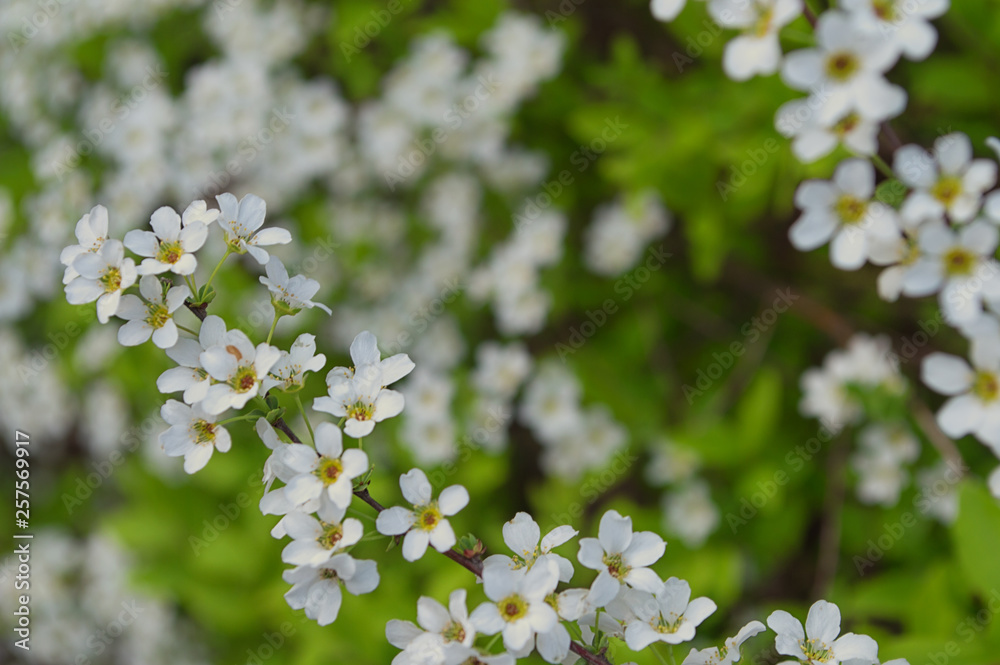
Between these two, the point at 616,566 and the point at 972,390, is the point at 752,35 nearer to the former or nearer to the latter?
the point at 972,390

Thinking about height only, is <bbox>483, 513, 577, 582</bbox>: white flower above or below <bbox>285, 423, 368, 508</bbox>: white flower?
below

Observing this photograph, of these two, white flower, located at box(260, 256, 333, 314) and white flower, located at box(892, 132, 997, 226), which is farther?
white flower, located at box(892, 132, 997, 226)

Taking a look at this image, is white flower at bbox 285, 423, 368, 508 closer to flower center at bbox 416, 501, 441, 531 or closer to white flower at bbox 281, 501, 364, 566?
white flower at bbox 281, 501, 364, 566

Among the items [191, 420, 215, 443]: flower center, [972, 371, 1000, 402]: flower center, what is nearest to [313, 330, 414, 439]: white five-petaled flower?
[191, 420, 215, 443]: flower center

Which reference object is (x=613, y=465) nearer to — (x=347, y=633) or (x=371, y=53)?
(x=347, y=633)

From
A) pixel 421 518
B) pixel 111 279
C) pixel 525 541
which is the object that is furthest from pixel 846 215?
pixel 111 279

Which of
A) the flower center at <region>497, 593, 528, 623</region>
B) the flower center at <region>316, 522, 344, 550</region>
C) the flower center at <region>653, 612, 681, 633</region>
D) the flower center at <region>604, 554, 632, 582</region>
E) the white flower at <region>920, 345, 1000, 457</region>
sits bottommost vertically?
the white flower at <region>920, 345, 1000, 457</region>

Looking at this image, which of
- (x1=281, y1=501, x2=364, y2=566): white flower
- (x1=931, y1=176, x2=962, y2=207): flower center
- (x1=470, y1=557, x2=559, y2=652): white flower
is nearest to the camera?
(x1=470, y1=557, x2=559, y2=652): white flower

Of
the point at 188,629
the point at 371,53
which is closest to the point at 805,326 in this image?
the point at 371,53
